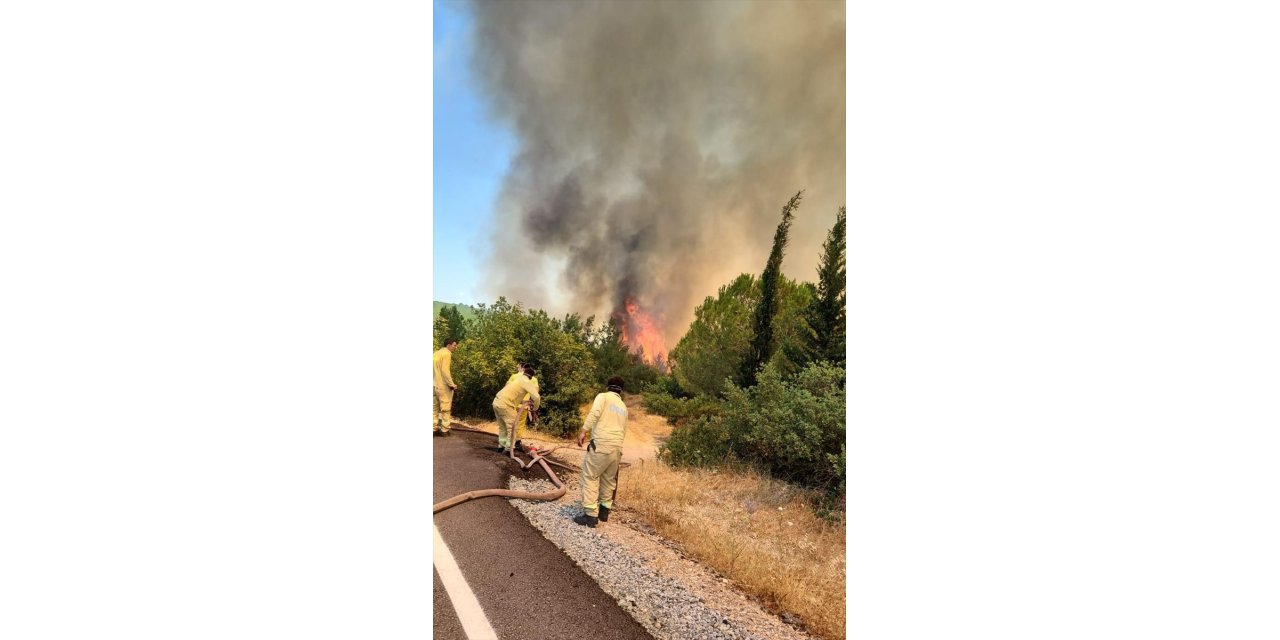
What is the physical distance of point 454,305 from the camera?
10.6 feet

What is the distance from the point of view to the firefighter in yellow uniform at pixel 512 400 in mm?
3160

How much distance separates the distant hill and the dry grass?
1.15 metres

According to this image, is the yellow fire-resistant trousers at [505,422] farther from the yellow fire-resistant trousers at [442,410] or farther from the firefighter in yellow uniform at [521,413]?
the yellow fire-resistant trousers at [442,410]

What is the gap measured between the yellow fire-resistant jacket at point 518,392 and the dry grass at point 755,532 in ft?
2.01

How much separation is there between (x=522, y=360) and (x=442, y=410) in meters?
0.52

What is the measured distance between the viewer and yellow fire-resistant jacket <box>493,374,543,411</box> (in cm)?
315

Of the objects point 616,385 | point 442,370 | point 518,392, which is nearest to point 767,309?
point 616,385

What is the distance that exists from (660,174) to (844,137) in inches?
36.2

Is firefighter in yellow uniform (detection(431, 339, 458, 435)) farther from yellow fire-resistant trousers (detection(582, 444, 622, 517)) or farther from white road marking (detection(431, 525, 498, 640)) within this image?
yellow fire-resistant trousers (detection(582, 444, 622, 517))

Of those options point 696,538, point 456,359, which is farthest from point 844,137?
point 456,359

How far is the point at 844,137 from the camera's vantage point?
9.81ft

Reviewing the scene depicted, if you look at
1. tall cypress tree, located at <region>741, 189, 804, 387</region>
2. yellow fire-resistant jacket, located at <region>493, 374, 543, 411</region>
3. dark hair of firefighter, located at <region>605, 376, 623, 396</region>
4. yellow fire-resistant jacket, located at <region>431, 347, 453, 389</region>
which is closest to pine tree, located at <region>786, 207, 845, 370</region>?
tall cypress tree, located at <region>741, 189, 804, 387</region>
